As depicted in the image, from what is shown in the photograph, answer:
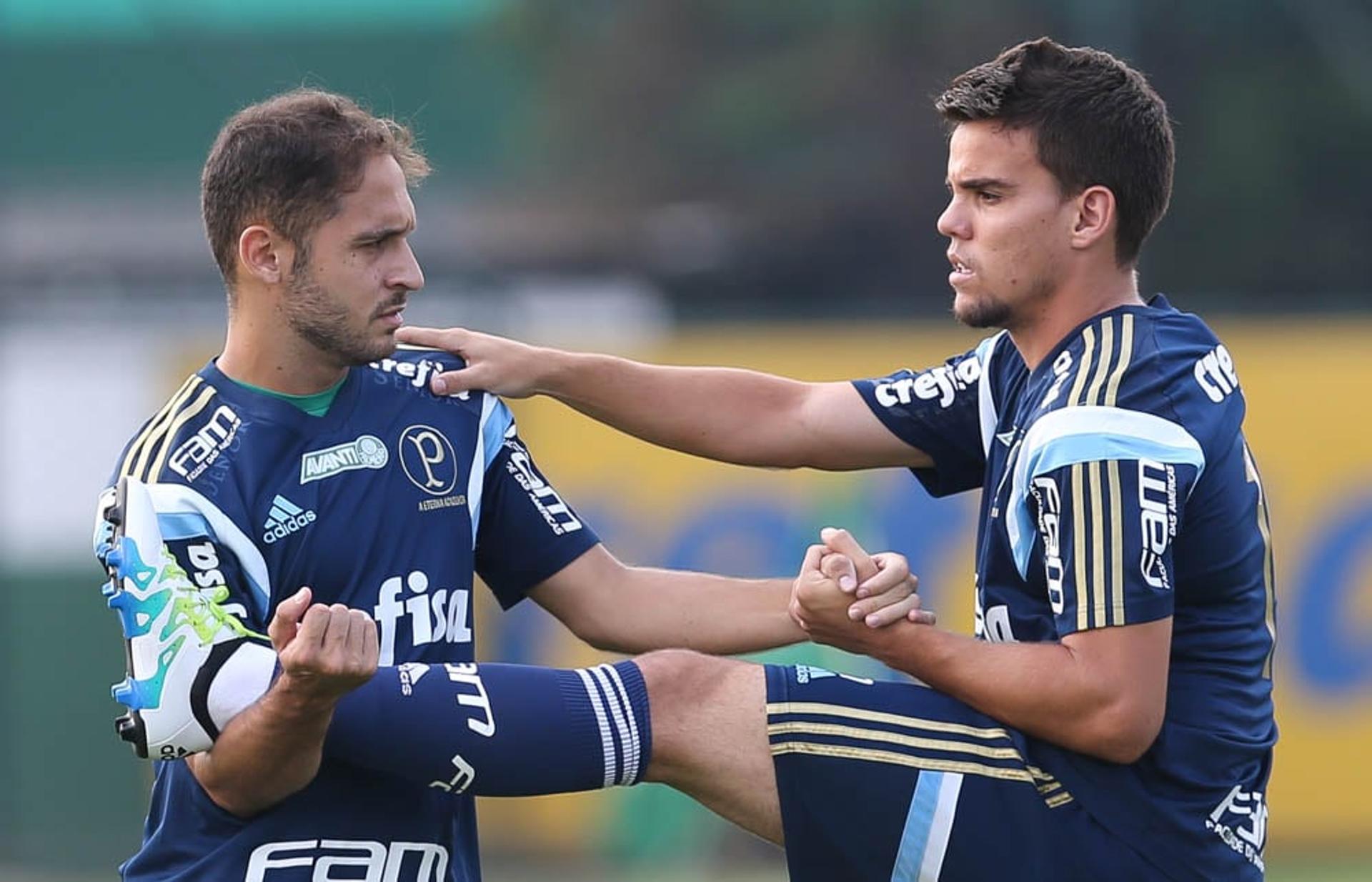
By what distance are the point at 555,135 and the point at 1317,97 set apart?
6.05 metres

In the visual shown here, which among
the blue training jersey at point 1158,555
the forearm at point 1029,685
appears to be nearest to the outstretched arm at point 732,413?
the blue training jersey at point 1158,555

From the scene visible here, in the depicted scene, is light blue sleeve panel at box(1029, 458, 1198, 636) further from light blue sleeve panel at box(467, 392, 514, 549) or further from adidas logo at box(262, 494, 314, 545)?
adidas logo at box(262, 494, 314, 545)

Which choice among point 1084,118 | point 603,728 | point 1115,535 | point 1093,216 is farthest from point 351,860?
point 1084,118

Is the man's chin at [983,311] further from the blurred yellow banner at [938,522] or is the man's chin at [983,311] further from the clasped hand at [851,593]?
the blurred yellow banner at [938,522]

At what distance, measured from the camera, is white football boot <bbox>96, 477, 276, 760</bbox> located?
4.15 meters

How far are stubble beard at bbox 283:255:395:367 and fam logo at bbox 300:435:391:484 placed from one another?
0.56ft

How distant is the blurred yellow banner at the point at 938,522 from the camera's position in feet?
37.7

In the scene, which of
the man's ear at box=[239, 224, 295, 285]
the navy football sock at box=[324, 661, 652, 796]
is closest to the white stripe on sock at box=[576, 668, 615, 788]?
the navy football sock at box=[324, 661, 652, 796]

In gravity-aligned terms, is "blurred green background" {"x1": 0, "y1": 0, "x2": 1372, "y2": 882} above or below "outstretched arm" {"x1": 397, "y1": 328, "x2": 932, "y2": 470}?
above

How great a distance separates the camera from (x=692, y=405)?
5230 mm

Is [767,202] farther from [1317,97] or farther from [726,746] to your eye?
[726,746]

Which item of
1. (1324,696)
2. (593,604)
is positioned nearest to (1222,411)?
(593,604)

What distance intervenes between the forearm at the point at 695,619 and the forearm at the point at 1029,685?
0.53 metres

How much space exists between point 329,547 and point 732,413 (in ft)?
3.81
